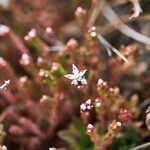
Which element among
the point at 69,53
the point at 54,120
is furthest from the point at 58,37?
the point at 54,120

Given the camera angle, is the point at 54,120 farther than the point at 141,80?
No

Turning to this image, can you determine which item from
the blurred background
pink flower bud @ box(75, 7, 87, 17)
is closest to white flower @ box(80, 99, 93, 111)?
the blurred background

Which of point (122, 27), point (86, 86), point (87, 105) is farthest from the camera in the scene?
point (122, 27)

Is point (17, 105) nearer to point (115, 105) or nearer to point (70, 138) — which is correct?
point (70, 138)

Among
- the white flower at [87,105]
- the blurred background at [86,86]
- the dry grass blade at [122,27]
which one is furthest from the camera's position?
the dry grass blade at [122,27]

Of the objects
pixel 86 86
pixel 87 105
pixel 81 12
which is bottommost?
pixel 87 105

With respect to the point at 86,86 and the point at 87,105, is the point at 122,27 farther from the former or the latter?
the point at 87,105

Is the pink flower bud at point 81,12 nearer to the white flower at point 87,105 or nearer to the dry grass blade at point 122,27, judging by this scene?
the dry grass blade at point 122,27

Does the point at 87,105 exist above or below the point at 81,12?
below

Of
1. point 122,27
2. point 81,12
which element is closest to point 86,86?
point 81,12

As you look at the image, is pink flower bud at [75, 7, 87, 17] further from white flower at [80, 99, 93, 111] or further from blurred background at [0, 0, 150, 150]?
white flower at [80, 99, 93, 111]

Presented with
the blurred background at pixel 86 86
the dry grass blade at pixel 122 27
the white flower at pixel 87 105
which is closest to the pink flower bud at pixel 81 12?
the blurred background at pixel 86 86
